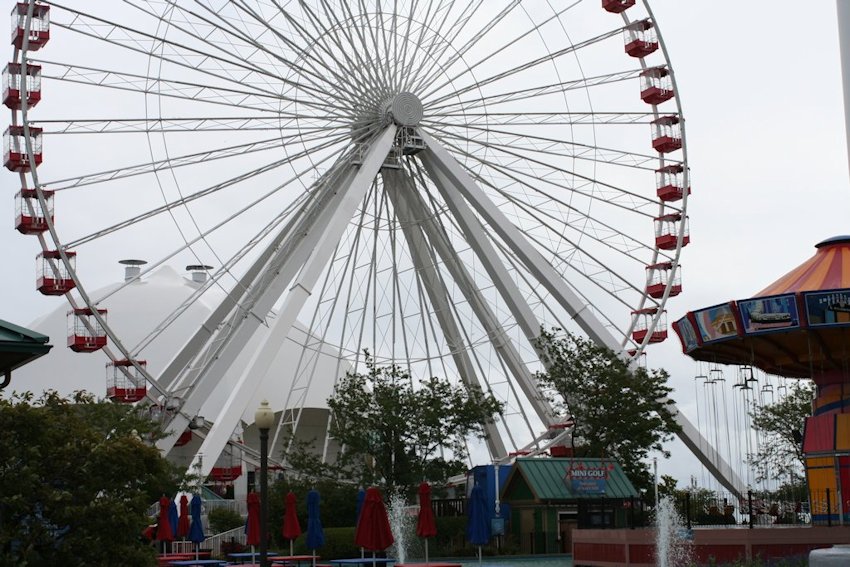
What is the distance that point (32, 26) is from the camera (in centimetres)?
3609

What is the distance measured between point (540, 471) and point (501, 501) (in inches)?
64.5

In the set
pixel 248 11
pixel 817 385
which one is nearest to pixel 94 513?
pixel 817 385

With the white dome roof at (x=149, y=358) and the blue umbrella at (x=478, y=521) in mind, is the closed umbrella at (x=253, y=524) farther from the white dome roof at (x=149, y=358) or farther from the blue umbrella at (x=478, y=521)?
the white dome roof at (x=149, y=358)

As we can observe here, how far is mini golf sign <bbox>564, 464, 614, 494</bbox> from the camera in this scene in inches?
1484

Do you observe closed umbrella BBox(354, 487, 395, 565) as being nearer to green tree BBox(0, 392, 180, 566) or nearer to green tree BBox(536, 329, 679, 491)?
green tree BBox(0, 392, 180, 566)

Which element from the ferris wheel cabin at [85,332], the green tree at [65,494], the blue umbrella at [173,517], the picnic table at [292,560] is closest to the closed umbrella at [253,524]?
the picnic table at [292,560]

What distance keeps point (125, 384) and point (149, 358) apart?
94.8 feet

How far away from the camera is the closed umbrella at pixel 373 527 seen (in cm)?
2567

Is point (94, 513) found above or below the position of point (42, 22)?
below

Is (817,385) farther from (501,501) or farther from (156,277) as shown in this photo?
(156,277)

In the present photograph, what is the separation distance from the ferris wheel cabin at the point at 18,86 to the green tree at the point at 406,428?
14.7m

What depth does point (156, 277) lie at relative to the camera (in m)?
76.1

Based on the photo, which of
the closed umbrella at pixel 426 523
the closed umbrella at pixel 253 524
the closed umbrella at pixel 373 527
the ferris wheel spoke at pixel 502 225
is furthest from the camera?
the ferris wheel spoke at pixel 502 225

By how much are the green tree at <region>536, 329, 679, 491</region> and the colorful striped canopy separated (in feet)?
42.5
